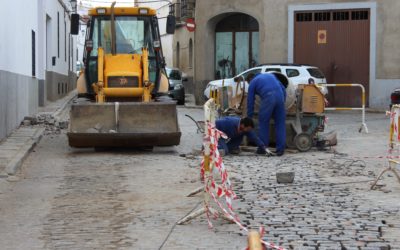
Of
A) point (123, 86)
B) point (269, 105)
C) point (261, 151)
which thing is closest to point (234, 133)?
point (261, 151)

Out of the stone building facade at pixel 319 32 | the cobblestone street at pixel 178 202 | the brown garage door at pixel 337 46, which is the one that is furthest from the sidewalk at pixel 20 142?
the brown garage door at pixel 337 46

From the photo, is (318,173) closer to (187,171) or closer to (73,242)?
(187,171)

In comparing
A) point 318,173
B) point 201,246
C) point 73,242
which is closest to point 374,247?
point 201,246

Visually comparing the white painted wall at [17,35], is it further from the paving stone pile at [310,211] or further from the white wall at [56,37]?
the white wall at [56,37]

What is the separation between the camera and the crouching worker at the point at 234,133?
39.8 ft

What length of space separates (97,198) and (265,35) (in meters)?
20.0

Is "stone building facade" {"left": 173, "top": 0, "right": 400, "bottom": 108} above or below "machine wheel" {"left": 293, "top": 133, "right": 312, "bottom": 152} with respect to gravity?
above

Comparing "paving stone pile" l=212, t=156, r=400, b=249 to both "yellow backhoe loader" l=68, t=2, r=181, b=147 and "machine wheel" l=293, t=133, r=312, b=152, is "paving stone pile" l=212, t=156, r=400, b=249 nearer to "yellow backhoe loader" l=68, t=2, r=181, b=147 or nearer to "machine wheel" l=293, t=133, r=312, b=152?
"machine wheel" l=293, t=133, r=312, b=152

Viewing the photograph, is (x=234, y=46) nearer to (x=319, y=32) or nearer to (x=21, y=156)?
(x=319, y=32)

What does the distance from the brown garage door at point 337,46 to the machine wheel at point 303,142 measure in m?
14.1

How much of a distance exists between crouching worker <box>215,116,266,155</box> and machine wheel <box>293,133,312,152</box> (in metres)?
0.93

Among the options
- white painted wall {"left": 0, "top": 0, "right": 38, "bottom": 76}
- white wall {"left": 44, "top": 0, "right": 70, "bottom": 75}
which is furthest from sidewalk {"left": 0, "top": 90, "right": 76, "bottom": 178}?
white wall {"left": 44, "top": 0, "right": 70, "bottom": 75}

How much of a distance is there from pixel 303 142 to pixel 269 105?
1.13 meters

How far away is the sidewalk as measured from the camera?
433 inches
